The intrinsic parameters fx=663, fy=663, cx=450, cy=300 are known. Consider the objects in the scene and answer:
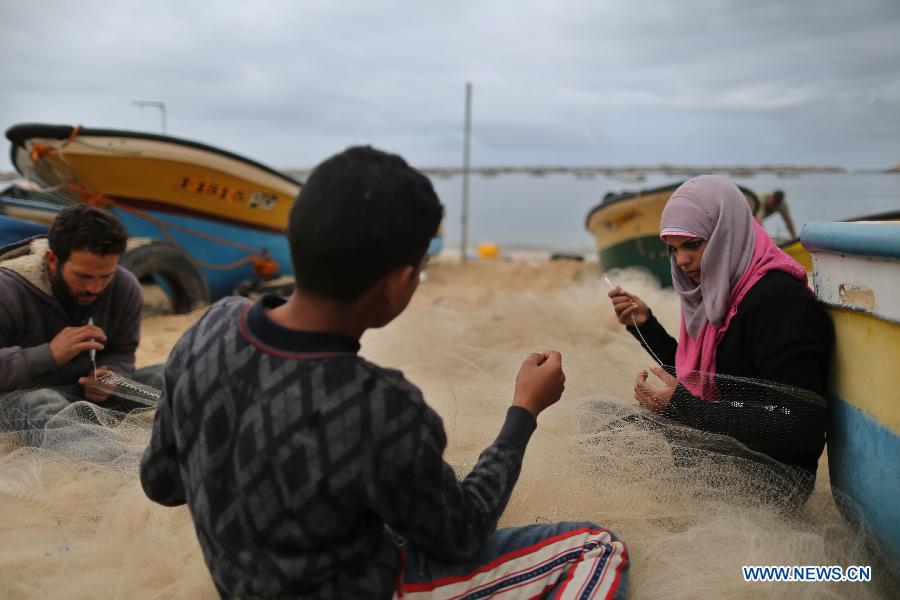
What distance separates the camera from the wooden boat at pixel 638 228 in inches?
320

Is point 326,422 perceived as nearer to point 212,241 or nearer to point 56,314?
point 56,314

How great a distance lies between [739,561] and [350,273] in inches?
50.7

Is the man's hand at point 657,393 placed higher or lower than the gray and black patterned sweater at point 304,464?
lower

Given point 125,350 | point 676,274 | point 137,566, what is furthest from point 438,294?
point 137,566

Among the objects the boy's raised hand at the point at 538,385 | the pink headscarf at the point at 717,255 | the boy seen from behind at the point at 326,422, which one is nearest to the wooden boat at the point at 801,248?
the pink headscarf at the point at 717,255

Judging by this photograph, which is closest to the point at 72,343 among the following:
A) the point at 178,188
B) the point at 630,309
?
the point at 630,309

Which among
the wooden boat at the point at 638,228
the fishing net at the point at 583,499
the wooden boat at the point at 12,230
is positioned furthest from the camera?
the wooden boat at the point at 638,228

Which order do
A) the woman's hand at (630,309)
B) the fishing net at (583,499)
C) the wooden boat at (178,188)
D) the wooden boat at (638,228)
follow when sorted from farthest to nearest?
1. the wooden boat at (638,228)
2. the wooden boat at (178,188)
3. the woman's hand at (630,309)
4. the fishing net at (583,499)

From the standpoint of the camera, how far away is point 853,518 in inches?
77.8

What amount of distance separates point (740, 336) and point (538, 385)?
102 centimetres

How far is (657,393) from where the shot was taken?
7.30 ft

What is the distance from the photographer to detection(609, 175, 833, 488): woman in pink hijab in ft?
6.68

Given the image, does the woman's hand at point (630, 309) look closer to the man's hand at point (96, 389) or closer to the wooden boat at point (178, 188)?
the man's hand at point (96, 389)

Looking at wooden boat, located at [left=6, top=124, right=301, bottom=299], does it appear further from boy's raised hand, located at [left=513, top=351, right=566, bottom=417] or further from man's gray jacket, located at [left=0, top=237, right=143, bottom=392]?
boy's raised hand, located at [left=513, top=351, right=566, bottom=417]
